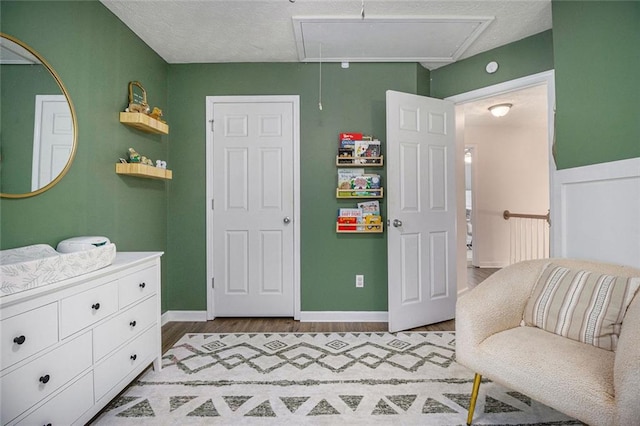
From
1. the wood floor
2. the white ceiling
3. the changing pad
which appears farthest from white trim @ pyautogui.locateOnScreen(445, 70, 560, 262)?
the changing pad

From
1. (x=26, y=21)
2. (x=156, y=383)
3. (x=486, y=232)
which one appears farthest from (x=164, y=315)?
(x=486, y=232)

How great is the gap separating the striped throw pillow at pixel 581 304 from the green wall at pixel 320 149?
56.8 inches

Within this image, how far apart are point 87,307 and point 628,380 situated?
2080 millimetres

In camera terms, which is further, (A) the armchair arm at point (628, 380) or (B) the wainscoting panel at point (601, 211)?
(B) the wainscoting panel at point (601, 211)

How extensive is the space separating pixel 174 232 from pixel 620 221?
10.8 feet

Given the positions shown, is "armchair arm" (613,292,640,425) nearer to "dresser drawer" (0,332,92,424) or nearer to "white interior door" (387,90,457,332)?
"white interior door" (387,90,457,332)

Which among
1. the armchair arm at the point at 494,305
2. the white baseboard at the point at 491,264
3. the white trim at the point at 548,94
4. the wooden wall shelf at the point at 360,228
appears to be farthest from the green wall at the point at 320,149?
the white baseboard at the point at 491,264

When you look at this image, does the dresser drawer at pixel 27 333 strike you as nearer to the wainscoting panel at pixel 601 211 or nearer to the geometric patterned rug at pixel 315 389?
the geometric patterned rug at pixel 315 389

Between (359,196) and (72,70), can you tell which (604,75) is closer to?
(359,196)

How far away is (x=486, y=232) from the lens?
5.24m

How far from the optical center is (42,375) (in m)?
1.16

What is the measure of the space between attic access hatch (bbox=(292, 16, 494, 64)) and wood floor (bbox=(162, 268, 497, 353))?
248 cm

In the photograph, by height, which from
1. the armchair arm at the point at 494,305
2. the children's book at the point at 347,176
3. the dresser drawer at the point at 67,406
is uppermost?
the children's book at the point at 347,176

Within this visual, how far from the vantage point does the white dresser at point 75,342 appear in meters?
1.07
